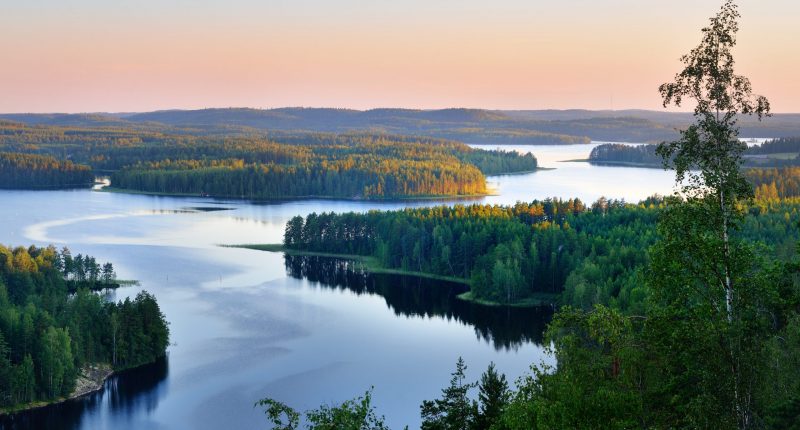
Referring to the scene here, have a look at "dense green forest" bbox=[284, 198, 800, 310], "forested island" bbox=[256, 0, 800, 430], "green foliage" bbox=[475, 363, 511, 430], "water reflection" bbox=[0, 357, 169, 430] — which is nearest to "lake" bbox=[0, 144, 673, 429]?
"water reflection" bbox=[0, 357, 169, 430]

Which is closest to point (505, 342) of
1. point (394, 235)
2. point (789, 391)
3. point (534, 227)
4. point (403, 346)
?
point (403, 346)

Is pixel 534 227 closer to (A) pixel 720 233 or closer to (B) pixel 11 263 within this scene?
(B) pixel 11 263

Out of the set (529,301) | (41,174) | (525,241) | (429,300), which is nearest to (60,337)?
(429,300)

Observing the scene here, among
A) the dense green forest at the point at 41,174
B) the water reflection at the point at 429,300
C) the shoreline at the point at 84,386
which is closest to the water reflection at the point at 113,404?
the shoreline at the point at 84,386

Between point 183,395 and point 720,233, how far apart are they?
3239 centimetres

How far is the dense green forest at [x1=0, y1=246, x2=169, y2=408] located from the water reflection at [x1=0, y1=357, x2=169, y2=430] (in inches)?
43.9

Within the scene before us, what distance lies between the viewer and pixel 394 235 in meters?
80.1

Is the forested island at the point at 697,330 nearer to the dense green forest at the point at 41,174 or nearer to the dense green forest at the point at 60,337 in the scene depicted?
the dense green forest at the point at 60,337

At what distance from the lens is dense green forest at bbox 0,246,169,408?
3991cm

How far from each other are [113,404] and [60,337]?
13.9 feet

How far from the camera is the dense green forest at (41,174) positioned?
584 ft

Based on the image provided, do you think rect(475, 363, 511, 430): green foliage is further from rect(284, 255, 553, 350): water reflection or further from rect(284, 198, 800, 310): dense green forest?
rect(284, 255, 553, 350): water reflection

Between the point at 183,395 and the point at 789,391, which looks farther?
the point at 183,395

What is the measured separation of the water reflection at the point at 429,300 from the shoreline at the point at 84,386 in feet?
71.4
